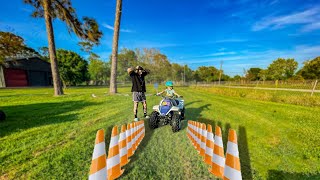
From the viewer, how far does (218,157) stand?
2805 mm

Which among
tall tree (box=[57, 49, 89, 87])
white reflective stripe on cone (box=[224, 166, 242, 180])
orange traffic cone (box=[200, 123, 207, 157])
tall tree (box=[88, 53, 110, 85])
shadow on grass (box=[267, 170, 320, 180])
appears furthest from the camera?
tall tree (box=[88, 53, 110, 85])

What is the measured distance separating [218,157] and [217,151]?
0.34 feet

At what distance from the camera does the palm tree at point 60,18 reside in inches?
519

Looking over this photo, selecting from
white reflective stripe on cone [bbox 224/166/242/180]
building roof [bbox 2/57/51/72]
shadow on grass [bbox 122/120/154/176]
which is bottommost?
shadow on grass [bbox 122/120/154/176]

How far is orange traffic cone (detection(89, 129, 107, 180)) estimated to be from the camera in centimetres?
207

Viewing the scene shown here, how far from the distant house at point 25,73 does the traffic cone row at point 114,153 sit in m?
39.6

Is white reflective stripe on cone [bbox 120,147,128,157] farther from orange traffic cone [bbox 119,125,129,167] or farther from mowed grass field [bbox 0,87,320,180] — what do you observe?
mowed grass field [bbox 0,87,320,180]

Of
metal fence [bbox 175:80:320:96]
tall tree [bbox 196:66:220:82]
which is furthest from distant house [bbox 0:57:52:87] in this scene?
tall tree [bbox 196:66:220:82]

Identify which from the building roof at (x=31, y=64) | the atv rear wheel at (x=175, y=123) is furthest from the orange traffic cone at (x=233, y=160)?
the building roof at (x=31, y=64)

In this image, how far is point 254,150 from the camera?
3.76m

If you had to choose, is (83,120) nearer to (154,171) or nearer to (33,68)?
(154,171)

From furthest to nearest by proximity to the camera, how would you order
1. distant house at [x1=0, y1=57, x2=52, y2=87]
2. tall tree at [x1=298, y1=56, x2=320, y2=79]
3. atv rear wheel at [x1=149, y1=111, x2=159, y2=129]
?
tall tree at [x1=298, y1=56, x2=320, y2=79] → distant house at [x1=0, y1=57, x2=52, y2=87] → atv rear wheel at [x1=149, y1=111, x2=159, y2=129]

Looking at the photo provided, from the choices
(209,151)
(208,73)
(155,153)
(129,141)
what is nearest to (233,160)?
(209,151)

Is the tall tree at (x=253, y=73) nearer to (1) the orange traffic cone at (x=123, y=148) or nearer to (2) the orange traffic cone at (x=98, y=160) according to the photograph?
(1) the orange traffic cone at (x=123, y=148)
